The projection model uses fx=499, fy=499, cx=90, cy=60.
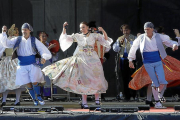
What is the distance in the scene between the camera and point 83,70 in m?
9.39

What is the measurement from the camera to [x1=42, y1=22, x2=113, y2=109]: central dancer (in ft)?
30.6

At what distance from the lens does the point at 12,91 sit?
1058cm

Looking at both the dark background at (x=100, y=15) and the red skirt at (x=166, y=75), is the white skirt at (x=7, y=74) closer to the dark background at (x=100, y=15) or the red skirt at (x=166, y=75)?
the dark background at (x=100, y=15)

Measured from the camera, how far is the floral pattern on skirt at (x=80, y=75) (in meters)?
9.32

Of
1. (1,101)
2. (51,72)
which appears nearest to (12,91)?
(1,101)

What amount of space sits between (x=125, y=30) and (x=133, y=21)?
634 millimetres

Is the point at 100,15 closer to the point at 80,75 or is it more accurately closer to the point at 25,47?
the point at 80,75

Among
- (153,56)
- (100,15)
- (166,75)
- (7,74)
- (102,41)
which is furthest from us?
(100,15)

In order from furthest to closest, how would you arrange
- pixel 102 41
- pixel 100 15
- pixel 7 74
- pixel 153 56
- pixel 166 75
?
pixel 100 15
pixel 7 74
pixel 102 41
pixel 166 75
pixel 153 56

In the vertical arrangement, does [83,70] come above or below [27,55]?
below

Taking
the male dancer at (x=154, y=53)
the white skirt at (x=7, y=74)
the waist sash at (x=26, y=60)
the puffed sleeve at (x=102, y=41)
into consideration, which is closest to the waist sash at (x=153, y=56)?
the male dancer at (x=154, y=53)

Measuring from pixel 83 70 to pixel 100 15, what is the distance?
92.6 inches

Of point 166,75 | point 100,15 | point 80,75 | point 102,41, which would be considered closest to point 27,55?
point 80,75

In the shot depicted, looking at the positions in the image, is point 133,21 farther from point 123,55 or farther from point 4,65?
point 4,65
